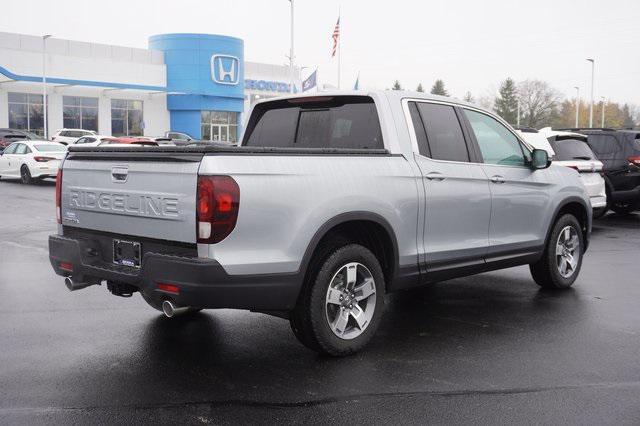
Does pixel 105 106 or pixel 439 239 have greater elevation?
pixel 105 106

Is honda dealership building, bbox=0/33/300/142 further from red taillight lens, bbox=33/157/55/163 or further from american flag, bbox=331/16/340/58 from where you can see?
red taillight lens, bbox=33/157/55/163

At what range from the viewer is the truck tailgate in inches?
176

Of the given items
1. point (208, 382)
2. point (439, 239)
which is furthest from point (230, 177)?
point (439, 239)

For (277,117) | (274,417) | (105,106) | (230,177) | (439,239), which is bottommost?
(274,417)

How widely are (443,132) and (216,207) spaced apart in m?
2.50

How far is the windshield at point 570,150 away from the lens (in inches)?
489

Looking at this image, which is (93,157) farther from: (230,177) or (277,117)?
(277,117)

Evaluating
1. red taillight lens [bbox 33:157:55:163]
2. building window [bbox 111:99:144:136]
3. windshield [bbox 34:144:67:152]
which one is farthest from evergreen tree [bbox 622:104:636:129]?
red taillight lens [bbox 33:157:55:163]

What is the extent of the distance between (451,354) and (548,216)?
249cm

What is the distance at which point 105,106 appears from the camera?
5084cm

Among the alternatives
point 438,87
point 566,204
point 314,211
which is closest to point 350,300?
point 314,211

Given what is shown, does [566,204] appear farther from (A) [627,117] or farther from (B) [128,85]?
(A) [627,117]

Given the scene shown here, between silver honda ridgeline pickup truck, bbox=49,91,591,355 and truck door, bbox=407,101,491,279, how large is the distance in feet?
0.05

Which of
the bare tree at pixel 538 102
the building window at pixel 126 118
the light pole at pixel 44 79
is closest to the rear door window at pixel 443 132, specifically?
the light pole at pixel 44 79
